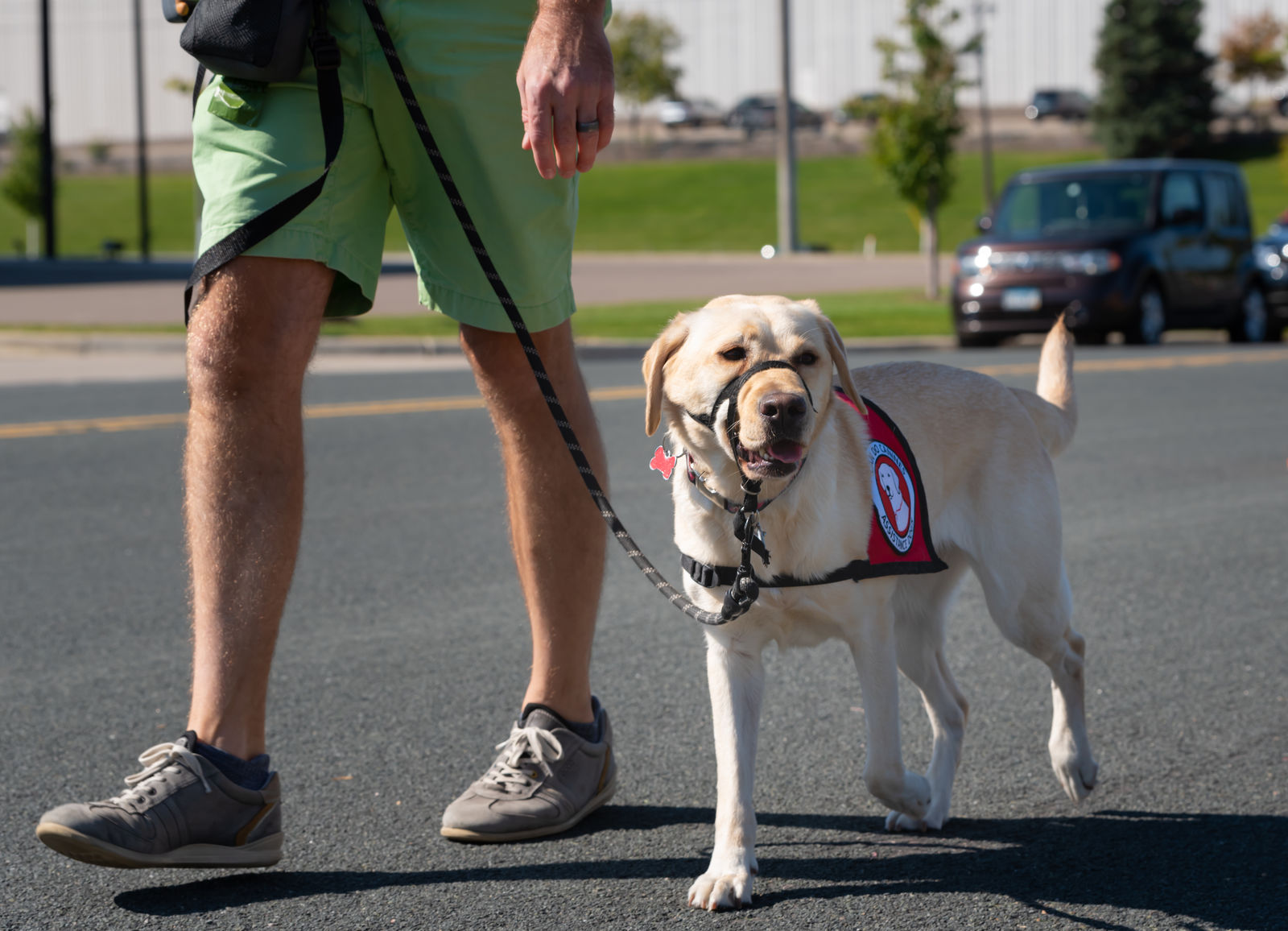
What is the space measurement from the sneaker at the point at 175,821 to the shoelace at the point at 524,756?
0.48 metres

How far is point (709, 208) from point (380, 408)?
42.9 metres

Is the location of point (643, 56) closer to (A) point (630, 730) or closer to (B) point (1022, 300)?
(B) point (1022, 300)

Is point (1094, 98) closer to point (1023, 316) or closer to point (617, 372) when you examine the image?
point (1023, 316)

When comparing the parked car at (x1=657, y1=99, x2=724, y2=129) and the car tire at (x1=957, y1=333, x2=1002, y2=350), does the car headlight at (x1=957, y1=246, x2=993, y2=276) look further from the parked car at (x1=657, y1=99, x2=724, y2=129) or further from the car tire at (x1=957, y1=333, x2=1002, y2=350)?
the parked car at (x1=657, y1=99, x2=724, y2=129)

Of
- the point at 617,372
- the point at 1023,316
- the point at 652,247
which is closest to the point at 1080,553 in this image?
the point at 617,372

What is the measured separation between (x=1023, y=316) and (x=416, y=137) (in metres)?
13.4

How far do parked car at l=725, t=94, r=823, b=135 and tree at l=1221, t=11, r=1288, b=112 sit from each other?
18435mm

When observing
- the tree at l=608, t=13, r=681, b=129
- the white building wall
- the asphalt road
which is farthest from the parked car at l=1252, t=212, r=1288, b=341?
the white building wall

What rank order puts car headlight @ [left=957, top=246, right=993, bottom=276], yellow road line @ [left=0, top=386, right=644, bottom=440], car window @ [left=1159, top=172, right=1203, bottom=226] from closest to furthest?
yellow road line @ [left=0, top=386, right=644, bottom=440], car headlight @ [left=957, top=246, right=993, bottom=276], car window @ [left=1159, top=172, right=1203, bottom=226]

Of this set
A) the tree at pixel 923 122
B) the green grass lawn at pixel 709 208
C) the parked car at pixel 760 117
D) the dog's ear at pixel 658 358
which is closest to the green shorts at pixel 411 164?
the dog's ear at pixel 658 358

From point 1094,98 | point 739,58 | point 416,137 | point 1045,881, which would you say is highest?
point 739,58

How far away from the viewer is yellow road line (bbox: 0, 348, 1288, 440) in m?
8.70

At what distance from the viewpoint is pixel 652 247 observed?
4488 cm

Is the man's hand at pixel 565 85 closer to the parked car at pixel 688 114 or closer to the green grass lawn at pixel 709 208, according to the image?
the green grass lawn at pixel 709 208
